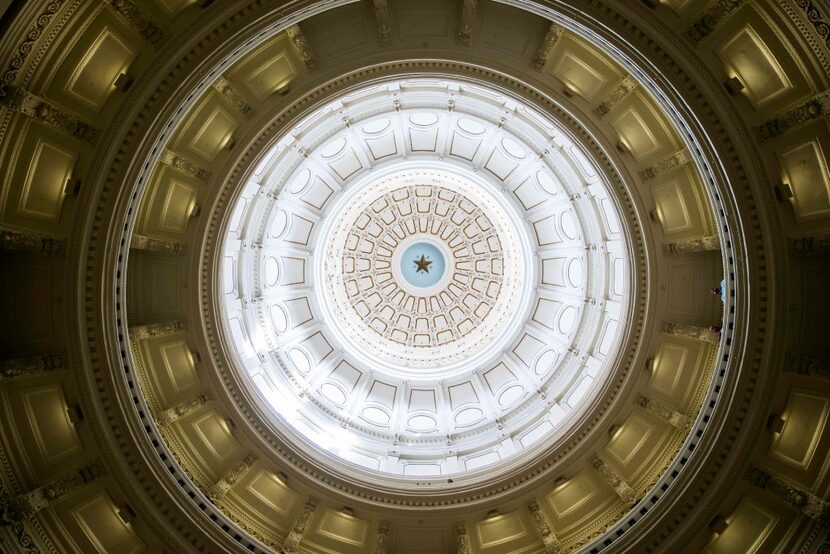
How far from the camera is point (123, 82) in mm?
11211

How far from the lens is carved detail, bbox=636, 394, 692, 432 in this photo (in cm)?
1410

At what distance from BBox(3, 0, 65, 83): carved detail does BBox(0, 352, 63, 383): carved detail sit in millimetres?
5847

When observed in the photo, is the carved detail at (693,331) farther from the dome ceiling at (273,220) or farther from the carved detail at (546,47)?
the carved detail at (546,47)

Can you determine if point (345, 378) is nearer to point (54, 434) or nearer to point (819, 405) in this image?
point (54, 434)

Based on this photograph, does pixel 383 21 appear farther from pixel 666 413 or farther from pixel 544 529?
pixel 544 529

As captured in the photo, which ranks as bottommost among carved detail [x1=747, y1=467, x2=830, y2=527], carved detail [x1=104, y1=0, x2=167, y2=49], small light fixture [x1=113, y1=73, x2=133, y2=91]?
carved detail [x1=747, y1=467, x2=830, y2=527]

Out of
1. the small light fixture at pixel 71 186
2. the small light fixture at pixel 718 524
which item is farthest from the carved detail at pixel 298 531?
the small light fixture at pixel 718 524

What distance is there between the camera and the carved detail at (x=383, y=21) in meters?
12.0

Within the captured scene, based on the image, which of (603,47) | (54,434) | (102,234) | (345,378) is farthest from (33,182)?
(345,378)

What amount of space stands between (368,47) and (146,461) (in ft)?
38.9

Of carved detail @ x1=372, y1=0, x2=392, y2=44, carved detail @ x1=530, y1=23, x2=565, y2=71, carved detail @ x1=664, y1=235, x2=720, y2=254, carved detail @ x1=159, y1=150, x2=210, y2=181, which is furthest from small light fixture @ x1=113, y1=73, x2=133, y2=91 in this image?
carved detail @ x1=664, y1=235, x2=720, y2=254

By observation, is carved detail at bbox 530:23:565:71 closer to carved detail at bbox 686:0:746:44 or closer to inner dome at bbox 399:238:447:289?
carved detail at bbox 686:0:746:44

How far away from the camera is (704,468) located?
12.9m

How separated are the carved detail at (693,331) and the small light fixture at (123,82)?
49.7 ft
